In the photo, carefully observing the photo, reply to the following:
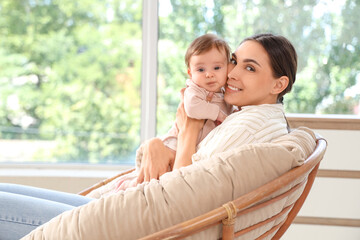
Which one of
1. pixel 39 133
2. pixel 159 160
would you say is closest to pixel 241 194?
pixel 159 160

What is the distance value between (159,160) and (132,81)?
1592 millimetres

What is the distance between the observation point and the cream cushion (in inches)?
48.3

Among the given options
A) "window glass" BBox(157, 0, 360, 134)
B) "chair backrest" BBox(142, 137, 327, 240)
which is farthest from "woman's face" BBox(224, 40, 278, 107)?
"window glass" BBox(157, 0, 360, 134)

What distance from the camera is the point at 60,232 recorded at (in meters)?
1.25

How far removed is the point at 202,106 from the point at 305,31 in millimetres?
1664

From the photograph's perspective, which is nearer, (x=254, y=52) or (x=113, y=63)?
(x=254, y=52)

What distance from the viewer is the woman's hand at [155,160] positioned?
1.80 meters

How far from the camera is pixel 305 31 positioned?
10.5 feet

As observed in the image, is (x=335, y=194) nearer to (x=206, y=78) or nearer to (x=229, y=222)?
(x=206, y=78)

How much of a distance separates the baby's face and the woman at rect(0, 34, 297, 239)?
0.04m

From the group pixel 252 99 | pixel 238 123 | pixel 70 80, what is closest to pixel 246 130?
pixel 238 123

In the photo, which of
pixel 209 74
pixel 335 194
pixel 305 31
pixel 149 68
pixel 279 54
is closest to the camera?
pixel 279 54

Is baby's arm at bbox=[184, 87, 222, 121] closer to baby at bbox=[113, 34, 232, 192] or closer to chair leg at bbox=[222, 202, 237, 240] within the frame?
baby at bbox=[113, 34, 232, 192]

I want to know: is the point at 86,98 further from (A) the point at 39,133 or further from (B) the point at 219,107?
(B) the point at 219,107
